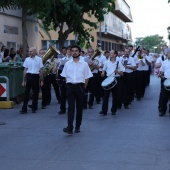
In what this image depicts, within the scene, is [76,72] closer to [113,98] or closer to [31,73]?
[113,98]

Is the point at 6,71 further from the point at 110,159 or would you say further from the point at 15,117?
the point at 110,159

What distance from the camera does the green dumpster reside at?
15926mm

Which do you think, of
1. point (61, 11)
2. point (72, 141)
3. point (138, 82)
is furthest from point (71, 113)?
point (61, 11)

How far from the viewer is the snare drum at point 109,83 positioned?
44.1 feet

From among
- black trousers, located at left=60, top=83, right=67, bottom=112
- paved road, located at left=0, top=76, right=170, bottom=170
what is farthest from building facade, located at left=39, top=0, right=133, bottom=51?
paved road, located at left=0, top=76, right=170, bottom=170

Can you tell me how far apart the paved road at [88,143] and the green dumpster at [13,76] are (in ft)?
6.98

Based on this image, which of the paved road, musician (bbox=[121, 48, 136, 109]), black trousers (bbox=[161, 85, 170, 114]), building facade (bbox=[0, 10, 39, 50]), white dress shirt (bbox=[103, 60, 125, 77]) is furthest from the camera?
building facade (bbox=[0, 10, 39, 50])

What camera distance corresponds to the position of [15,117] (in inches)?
529

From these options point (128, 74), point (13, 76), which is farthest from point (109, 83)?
point (13, 76)

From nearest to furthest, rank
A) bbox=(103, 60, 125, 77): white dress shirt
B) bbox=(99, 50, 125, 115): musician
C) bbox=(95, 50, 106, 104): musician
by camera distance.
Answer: bbox=(99, 50, 125, 115): musician, bbox=(103, 60, 125, 77): white dress shirt, bbox=(95, 50, 106, 104): musician

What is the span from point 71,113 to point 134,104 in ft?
22.7

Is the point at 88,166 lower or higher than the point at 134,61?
lower

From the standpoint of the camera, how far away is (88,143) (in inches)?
367

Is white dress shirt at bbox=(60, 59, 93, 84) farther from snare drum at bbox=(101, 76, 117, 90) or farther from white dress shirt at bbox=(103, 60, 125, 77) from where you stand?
white dress shirt at bbox=(103, 60, 125, 77)
